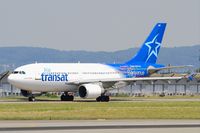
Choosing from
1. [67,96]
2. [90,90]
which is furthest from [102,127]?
[67,96]

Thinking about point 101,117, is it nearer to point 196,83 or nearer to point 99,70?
point 99,70

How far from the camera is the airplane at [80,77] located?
243ft

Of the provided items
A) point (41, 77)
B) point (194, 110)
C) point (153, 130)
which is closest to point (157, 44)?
point (41, 77)

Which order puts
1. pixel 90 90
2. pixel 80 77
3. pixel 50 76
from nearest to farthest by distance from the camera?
pixel 90 90 < pixel 50 76 < pixel 80 77

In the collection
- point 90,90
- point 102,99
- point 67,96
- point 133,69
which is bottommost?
point 102,99

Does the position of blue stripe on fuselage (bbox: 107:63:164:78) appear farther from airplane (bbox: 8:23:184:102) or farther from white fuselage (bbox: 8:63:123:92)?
white fuselage (bbox: 8:63:123:92)

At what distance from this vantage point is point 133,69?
82188 mm

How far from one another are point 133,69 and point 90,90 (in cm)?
963

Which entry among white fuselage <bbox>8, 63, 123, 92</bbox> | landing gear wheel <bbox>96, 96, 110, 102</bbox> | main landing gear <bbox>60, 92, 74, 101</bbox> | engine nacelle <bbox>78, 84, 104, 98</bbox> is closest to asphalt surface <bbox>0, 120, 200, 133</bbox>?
engine nacelle <bbox>78, 84, 104, 98</bbox>

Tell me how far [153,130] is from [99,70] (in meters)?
45.9

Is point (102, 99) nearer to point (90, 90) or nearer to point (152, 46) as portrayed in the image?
point (90, 90)

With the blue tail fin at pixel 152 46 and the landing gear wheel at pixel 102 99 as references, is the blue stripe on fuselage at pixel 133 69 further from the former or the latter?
the landing gear wheel at pixel 102 99

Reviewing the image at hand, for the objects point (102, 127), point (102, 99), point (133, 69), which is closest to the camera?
point (102, 127)

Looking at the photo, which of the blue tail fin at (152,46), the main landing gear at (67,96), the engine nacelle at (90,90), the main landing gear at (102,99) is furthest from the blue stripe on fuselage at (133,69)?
the main landing gear at (67,96)
